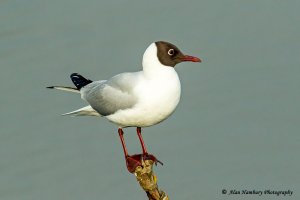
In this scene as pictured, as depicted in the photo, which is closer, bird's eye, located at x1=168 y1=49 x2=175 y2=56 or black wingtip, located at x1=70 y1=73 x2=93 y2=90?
bird's eye, located at x1=168 y1=49 x2=175 y2=56

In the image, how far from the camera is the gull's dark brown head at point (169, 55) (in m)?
8.06

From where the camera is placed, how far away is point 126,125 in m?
8.35

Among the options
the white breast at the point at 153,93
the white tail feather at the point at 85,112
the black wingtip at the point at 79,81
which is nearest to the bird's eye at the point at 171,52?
the white breast at the point at 153,93

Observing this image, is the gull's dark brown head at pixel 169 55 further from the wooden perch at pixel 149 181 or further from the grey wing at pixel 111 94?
the wooden perch at pixel 149 181

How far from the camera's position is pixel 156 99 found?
7785mm

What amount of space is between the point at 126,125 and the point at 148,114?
0.56 metres

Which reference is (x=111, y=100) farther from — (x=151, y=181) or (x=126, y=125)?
(x=151, y=181)

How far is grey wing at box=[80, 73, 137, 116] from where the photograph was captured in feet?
26.6

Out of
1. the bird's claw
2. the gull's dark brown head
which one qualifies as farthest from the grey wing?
the bird's claw

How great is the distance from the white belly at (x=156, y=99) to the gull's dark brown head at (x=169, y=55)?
0.59 feet

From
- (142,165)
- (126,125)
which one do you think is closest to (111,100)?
(126,125)

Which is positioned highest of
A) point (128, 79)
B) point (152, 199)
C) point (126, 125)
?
point (128, 79)

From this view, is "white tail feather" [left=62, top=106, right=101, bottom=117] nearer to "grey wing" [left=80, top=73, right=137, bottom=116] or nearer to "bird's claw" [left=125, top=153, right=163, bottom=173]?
"grey wing" [left=80, top=73, right=137, bottom=116]

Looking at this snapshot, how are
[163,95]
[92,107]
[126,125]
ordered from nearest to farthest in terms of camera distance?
[163,95] → [126,125] → [92,107]
